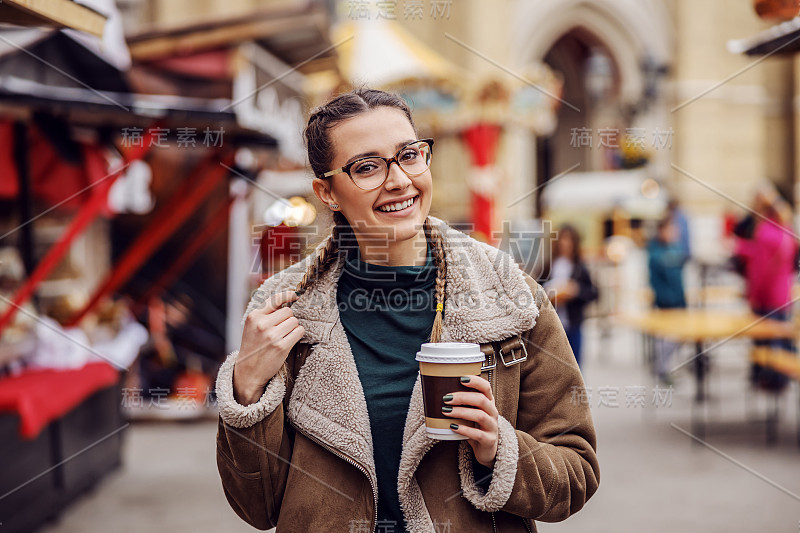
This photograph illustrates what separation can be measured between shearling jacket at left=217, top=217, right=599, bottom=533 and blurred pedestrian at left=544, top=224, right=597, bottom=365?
5.25 m

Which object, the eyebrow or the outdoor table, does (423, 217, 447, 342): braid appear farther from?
the outdoor table

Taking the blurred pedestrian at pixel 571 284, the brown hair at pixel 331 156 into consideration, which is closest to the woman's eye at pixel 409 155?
the brown hair at pixel 331 156

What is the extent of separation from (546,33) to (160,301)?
16589 millimetres

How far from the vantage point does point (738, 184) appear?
22250 mm

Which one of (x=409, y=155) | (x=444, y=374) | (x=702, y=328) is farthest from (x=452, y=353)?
(x=702, y=328)

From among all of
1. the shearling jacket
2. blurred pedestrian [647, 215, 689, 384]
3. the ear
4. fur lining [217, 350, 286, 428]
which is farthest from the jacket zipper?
blurred pedestrian [647, 215, 689, 384]

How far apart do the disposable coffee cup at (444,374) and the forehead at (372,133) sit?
0.48 meters

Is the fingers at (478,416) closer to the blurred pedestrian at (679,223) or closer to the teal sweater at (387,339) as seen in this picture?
the teal sweater at (387,339)

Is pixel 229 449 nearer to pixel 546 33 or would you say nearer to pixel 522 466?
pixel 522 466

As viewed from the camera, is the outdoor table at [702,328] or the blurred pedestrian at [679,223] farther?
the blurred pedestrian at [679,223]

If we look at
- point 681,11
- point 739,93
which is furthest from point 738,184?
point 681,11

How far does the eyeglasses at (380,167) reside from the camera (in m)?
1.63

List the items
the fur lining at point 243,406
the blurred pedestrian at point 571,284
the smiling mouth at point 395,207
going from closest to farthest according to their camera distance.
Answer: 1. the fur lining at point 243,406
2. the smiling mouth at point 395,207
3. the blurred pedestrian at point 571,284

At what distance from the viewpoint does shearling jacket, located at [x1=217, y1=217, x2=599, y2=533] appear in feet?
5.15
